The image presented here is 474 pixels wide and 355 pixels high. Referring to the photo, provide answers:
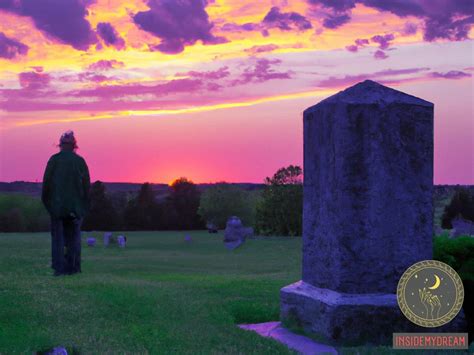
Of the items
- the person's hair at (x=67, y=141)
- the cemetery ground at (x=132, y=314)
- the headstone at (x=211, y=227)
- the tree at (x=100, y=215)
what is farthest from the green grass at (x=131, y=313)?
the headstone at (x=211, y=227)

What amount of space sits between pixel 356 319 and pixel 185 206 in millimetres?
58707

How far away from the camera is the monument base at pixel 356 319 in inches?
336

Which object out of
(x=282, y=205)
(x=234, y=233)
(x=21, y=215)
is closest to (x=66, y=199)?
(x=234, y=233)

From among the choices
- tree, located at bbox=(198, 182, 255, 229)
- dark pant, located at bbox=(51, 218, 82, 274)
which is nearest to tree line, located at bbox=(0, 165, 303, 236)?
tree, located at bbox=(198, 182, 255, 229)

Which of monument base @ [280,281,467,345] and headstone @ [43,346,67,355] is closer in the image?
headstone @ [43,346,67,355]

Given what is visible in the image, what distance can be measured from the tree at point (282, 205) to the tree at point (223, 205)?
1434cm

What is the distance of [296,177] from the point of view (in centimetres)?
4772

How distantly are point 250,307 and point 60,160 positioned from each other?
7491 millimetres

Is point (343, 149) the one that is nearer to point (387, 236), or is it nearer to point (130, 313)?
point (387, 236)

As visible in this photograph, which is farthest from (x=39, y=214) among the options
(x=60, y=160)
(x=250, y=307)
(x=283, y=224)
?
(x=250, y=307)

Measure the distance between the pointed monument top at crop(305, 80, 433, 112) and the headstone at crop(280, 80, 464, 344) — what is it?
0.6 inches

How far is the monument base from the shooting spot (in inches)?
336

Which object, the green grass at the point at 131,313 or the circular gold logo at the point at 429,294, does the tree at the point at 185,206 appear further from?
the circular gold logo at the point at 429,294

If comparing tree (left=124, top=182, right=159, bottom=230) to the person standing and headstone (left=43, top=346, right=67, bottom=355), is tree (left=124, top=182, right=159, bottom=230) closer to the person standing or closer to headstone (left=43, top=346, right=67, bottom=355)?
the person standing
